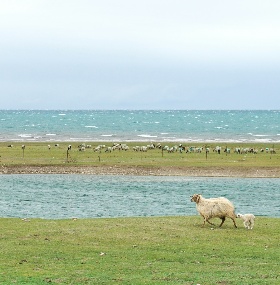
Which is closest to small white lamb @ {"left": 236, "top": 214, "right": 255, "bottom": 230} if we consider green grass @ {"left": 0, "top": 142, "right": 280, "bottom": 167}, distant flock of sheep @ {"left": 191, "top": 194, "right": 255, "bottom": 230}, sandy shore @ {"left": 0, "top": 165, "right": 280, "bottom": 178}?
distant flock of sheep @ {"left": 191, "top": 194, "right": 255, "bottom": 230}

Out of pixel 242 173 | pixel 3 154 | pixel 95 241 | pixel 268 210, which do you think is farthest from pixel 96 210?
pixel 3 154

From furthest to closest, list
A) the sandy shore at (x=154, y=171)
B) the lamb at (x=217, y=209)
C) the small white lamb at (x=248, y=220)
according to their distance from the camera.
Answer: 1. the sandy shore at (x=154, y=171)
2. the lamb at (x=217, y=209)
3. the small white lamb at (x=248, y=220)

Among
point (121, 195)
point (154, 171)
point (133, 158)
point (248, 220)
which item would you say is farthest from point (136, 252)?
point (133, 158)

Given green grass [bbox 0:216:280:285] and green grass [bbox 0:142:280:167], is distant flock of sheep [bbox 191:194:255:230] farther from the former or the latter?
green grass [bbox 0:142:280:167]

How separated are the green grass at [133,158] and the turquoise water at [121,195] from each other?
22.1 ft

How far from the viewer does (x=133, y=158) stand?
207ft

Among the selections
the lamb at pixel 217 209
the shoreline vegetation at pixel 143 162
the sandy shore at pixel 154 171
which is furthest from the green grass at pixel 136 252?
the shoreline vegetation at pixel 143 162

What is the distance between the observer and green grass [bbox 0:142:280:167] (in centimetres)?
5831

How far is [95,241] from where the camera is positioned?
20406 millimetres

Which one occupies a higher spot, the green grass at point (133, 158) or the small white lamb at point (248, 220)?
the small white lamb at point (248, 220)

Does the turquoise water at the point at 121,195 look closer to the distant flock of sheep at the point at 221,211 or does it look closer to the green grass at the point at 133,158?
the green grass at the point at 133,158

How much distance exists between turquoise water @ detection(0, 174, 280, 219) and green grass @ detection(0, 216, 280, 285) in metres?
7.77

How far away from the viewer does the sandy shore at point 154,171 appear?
176 feet

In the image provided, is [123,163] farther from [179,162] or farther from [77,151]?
[77,151]
